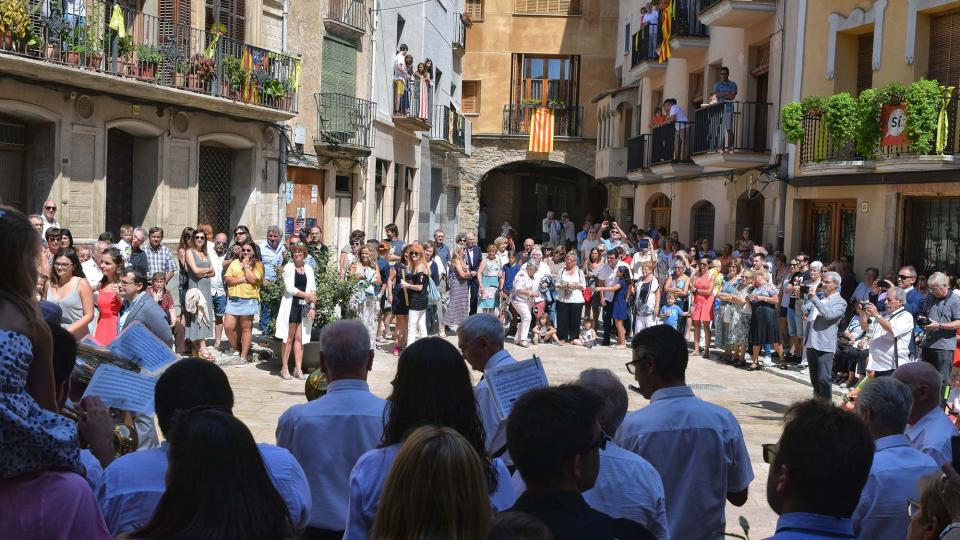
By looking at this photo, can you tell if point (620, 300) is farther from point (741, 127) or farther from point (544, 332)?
point (741, 127)

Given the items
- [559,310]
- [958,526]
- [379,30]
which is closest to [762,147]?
[559,310]

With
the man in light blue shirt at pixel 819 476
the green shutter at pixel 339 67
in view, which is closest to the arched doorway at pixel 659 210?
→ the green shutter at pixel 339 67

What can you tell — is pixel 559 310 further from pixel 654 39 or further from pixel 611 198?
pixel 611 198

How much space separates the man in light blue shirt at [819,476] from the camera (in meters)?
3.04

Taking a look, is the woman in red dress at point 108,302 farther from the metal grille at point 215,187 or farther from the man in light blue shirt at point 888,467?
the metal grille at point 215,187

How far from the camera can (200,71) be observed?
62.5 feet

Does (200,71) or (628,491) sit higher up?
(200,71)

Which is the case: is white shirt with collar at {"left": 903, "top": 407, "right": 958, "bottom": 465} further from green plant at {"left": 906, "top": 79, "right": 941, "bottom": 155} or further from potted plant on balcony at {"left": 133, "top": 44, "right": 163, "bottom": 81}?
potted plant on balcony at {"left": 133, "top": 44, "right": 163, "bottom": 81}

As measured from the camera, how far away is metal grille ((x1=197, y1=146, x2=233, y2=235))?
69.0 feet

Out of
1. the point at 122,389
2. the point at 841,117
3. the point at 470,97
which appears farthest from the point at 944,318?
the point at 470,97

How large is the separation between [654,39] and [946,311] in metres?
19.2

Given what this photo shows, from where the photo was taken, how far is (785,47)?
21188mm

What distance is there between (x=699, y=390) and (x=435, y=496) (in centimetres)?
1202

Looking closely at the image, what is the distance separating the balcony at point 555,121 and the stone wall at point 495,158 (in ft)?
1.17
